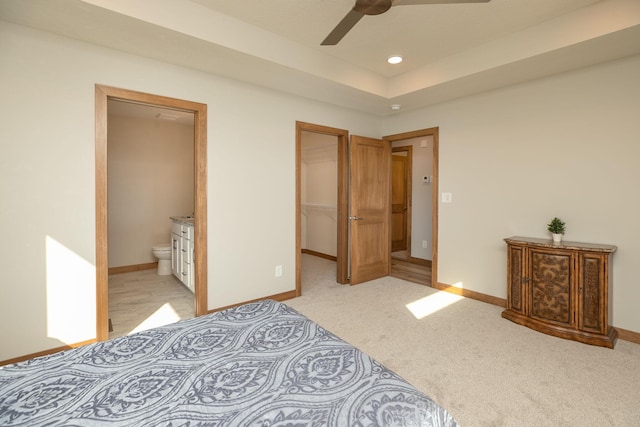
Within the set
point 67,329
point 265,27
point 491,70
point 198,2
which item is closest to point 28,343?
point 67,329

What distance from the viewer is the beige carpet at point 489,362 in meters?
1.85

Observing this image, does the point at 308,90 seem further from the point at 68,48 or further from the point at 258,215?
the point at 68,48

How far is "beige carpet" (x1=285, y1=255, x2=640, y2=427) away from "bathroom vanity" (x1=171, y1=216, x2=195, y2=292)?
4.33 feet

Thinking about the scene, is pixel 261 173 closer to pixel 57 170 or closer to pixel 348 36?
pixel 348 36

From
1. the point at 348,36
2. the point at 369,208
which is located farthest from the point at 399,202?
the point at 348,36

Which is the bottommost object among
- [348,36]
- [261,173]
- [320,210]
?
[320,210]

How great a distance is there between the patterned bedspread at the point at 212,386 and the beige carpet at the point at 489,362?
105cm

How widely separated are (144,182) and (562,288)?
19.0 feet

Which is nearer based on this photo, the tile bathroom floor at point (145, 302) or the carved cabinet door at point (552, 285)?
the carved cabinet door at point (552, 285)

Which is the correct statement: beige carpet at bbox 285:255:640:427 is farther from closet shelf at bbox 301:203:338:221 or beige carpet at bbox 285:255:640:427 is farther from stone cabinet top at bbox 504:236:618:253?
closet shelf at bbox 301:203:338:221

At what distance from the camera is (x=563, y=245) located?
9.44 feet

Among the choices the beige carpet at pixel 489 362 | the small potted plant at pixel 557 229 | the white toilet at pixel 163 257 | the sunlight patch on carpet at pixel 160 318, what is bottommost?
the beige carpet at pixel 489 362

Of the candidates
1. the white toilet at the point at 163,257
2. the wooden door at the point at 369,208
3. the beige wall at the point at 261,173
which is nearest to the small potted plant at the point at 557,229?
the beige wall at the point at 261,173

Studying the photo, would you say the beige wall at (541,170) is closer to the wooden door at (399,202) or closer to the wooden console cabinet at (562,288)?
the wooden console cabinet at (562,288)
